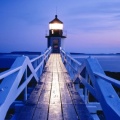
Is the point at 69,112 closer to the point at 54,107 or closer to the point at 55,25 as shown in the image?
the point at 54,107

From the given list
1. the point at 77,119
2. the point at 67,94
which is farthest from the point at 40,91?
the point at 77,119

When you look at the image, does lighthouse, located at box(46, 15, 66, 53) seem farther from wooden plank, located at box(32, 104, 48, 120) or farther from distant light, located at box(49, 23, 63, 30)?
wooden plank, located at box(32, 104, 48, 120)

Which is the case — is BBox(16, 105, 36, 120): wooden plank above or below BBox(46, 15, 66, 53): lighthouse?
below

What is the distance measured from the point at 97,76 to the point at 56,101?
1622 mm

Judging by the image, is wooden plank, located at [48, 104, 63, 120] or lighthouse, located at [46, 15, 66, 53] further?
lighthouse, located at [46, 15, 66, 53]

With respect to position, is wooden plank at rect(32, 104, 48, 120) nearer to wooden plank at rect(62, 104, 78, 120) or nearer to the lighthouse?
wooden plank at rect(62, 104, 78, 120)

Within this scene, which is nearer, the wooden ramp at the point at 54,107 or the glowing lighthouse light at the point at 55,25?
the wooden ramp at the point at 54,107

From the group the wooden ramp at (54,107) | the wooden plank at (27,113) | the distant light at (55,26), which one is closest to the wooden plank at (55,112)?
the wooden ramp at (54,107)

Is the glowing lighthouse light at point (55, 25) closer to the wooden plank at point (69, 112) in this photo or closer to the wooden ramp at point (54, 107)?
the wooden ramp at point (54, 107)

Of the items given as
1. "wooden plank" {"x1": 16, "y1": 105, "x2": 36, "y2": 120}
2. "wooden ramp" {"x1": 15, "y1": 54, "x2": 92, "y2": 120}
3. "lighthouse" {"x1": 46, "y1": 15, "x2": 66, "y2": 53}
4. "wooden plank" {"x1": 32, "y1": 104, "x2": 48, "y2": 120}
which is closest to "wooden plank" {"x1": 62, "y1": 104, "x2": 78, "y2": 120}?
"wooden ramp" {"x1": 15, "y1": 54, "x2": 92, "y2": 120}

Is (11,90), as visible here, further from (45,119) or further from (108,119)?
(108,119)

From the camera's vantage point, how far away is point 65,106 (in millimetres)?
4430

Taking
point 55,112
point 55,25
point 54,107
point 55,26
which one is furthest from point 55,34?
point 55,112

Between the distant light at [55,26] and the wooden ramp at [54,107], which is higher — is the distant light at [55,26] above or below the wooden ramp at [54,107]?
above
